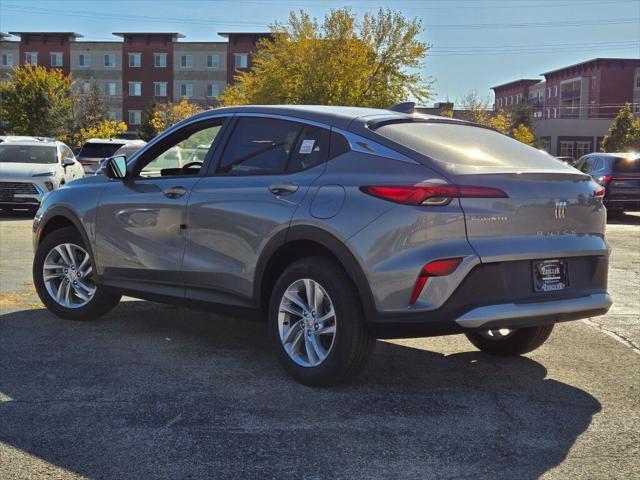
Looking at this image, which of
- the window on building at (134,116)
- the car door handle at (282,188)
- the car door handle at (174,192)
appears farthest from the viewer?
the window on building at (134,116)

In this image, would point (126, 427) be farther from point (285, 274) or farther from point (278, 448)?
point (285, 274)

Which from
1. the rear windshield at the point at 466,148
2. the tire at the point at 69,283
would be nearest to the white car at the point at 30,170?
the tire at the point at 69,283

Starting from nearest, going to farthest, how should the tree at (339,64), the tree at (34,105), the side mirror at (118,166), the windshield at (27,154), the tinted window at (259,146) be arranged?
the tinted window at (259,146) < the side mirror at (118,166) < the windshield at (27,154) < the tree at (339,64) < the tree at (34,105)

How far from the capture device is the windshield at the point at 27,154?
17727 millimetres

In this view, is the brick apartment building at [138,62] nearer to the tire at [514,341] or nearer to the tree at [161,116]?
the tree at [161,116]

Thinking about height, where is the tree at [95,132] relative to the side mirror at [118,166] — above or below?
above

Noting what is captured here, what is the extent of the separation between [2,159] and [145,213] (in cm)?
1315

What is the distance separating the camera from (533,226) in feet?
14.8

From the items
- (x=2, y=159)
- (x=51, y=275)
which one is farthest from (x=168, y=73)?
(x=51, y=275)

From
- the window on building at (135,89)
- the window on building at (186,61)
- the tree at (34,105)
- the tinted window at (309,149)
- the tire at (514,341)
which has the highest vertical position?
the window on building at (186,61)

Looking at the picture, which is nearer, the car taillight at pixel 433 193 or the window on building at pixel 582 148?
the car taillight at pixel 433 193

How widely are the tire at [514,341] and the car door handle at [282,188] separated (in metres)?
1.68

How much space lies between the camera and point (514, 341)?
5.67 m

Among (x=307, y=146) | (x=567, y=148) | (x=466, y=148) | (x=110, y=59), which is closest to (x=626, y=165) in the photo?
(x=466, y=148)
